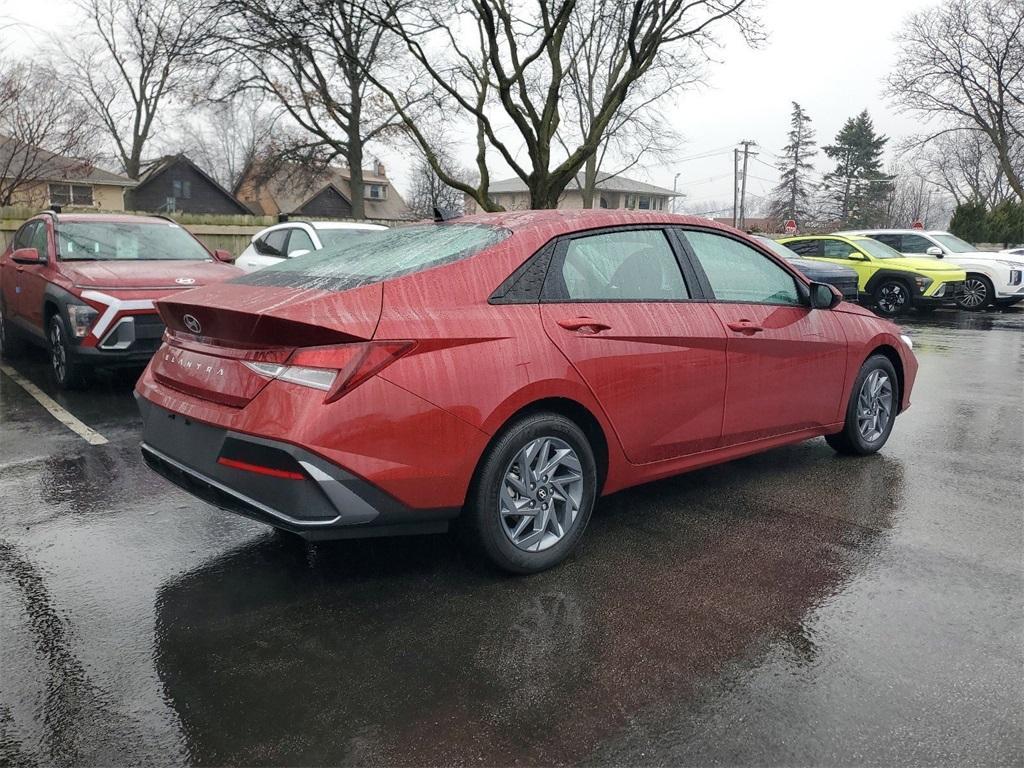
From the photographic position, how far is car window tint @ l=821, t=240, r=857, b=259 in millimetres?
16969

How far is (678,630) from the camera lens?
9.81 ft

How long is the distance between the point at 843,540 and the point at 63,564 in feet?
11.8

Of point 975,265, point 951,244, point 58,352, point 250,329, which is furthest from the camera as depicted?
point 951,244

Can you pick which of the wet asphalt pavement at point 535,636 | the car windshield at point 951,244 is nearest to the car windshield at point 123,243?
the wet asphalt pavement at point 535,636

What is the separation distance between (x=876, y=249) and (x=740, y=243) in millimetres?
14358

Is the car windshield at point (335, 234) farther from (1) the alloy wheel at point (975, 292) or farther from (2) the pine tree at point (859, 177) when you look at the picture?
(2) the pine tree at point (859, 177)

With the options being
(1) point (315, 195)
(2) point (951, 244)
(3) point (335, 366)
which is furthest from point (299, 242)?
(1) point (315, 195)

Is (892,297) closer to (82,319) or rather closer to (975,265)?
(975,265)

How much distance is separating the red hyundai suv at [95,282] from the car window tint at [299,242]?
1999mm

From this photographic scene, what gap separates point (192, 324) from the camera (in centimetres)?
335

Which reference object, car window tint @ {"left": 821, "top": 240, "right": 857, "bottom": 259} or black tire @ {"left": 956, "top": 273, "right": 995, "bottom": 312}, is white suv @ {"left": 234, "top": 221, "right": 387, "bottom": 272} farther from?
black tire @ {"left": 956, "top": 273, "right": 995, "bottom": 312}

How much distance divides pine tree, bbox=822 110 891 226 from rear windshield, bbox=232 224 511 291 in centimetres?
7668

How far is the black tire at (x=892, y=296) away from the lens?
16.6 metres

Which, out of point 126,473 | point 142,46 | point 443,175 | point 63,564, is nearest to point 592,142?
point 443,175
